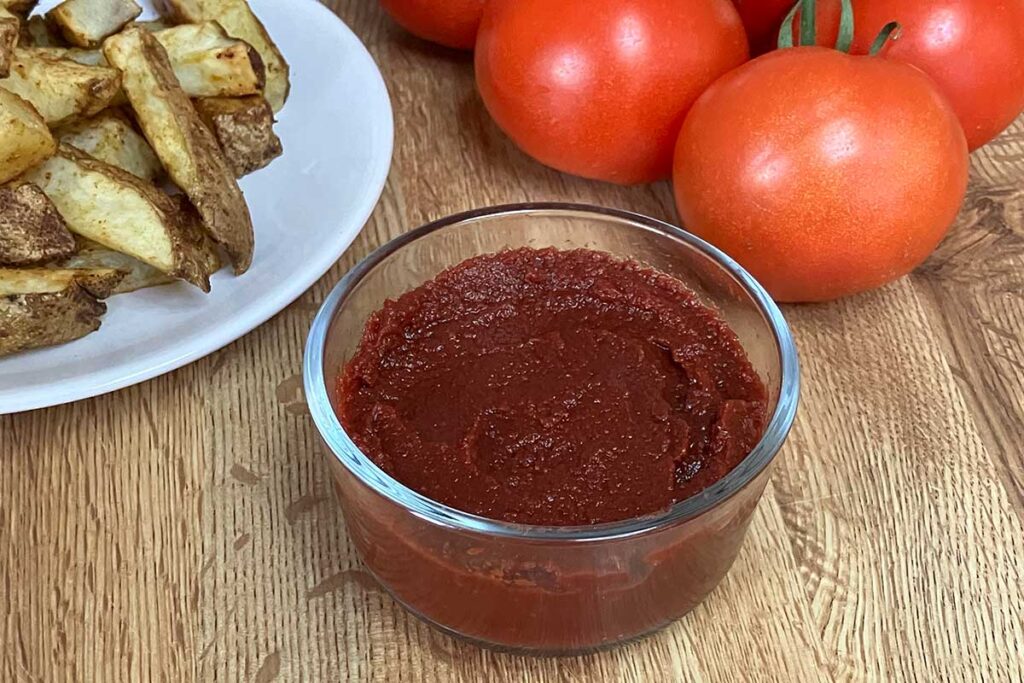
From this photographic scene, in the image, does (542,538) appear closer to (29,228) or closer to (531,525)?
(531,525)

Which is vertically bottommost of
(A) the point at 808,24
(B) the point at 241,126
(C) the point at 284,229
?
(C) the point at 284,229

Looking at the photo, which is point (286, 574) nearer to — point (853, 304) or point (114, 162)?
point (114, 162)

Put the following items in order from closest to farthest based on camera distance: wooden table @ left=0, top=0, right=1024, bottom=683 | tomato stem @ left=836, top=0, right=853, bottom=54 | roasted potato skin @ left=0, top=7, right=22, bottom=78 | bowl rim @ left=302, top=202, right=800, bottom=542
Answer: bowl rim @ left=302, top=202, right=800, bottom=542 < wooden table @ left=0, top=0, right=1024, bottom=683 < roasted potato skin @ left=0, top=7, right=22, bottom=78 < tomato stem @ left=836, top=0, right=853, bottom=54

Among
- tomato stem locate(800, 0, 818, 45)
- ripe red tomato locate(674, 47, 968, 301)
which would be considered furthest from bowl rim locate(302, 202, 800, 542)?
tomato stem locate(800, 0, 818, 45)

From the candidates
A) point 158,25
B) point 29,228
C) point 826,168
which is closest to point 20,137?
point 29,228

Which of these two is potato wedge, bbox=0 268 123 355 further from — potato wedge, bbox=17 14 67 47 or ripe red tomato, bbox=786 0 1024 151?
ripe red tomato, bbox=786 0 1024 151

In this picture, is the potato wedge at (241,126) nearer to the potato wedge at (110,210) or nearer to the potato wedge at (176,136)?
the potato wedge at (176,136)

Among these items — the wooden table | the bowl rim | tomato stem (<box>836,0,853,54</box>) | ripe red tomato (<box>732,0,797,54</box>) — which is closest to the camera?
the bowl rim

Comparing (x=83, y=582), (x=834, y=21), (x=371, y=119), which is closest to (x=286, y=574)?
(x=83, y=582)
